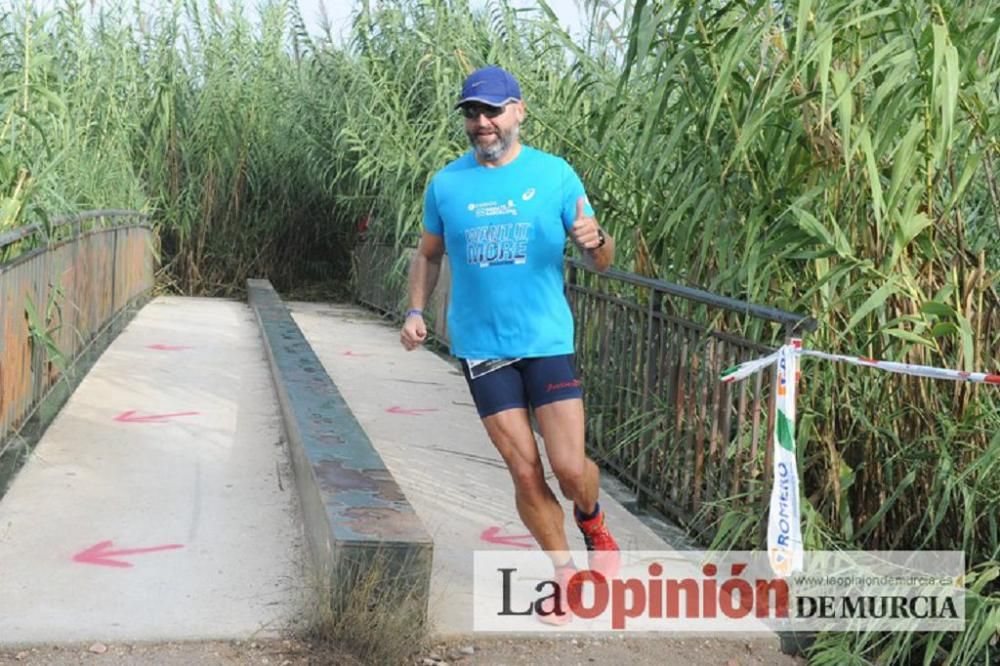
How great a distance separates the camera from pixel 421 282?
16.0ft

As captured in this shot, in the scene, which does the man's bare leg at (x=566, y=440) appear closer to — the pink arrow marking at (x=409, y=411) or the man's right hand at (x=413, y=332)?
the man's right hand at (x=413, y=332)

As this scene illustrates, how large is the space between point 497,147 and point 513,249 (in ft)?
1.06

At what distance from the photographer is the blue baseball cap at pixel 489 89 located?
4.37m

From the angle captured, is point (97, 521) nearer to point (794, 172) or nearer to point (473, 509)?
point (473, 509)

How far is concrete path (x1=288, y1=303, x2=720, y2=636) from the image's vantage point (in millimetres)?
5269

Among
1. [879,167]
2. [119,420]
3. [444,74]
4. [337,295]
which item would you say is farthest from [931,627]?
[337,295]

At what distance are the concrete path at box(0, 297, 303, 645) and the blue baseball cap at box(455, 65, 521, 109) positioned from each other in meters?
1.72

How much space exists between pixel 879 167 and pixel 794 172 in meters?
0.30

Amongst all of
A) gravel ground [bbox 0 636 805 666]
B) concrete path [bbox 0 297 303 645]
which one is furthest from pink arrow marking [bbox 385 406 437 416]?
gravel ground [bbox 0 636 805 666]

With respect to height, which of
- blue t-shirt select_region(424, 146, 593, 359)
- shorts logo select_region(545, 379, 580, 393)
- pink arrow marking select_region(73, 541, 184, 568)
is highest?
blue t-shirt select_region(424, 146, 593, 359)

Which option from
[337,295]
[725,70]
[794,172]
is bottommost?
[337,295]

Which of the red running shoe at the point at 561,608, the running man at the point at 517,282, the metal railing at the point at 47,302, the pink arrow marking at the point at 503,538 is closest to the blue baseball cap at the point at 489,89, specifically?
the running man at the point at 517,282

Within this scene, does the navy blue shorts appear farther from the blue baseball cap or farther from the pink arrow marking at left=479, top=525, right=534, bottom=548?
the pink arrow marking at left=479, top=525, right=534, bottom=548

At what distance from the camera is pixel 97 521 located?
558 cm
